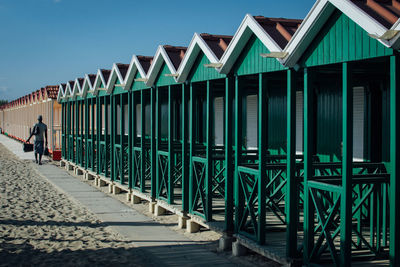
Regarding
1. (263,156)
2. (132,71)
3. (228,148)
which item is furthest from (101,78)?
(263,156)

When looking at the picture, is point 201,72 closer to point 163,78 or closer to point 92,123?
point 163,78

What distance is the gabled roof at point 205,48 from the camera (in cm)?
787

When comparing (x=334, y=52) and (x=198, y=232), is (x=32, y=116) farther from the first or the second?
(x=334, y=52)

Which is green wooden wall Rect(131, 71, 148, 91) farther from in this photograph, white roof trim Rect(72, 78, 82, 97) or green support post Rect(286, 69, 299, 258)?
green support post Rect(286, 69, 299, 258)

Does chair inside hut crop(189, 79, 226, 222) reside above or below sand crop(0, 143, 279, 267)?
above

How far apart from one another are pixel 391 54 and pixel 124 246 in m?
5.11

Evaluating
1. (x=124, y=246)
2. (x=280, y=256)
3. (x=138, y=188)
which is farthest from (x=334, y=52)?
(x=138, y=188)

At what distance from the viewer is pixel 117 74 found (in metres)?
12.6

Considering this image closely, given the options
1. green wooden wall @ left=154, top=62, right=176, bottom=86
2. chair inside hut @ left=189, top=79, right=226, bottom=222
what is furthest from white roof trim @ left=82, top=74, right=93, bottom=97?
green wooden wall @ left=154, top=62, right=176, bottom=86

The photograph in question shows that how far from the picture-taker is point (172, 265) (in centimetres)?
681

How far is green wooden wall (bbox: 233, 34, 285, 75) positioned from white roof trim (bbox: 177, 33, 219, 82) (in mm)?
571

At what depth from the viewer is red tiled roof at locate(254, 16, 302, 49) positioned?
20.7 ft

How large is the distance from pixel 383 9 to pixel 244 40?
99.2 inches

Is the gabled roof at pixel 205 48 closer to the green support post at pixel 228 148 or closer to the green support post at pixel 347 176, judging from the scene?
the green support post at pixel 228 148
